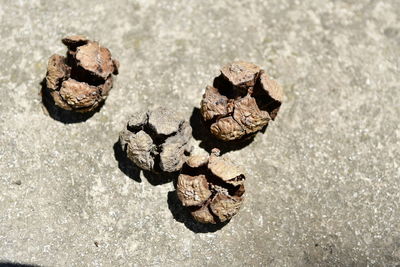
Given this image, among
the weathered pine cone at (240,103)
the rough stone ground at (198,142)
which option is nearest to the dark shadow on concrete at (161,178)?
the rough stone ground at (198,142)

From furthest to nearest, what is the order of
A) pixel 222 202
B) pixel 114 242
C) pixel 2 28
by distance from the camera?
pixel 2 28 < pixel 114 242 < pixel 222 202

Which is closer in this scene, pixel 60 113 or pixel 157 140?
pixel 157 140

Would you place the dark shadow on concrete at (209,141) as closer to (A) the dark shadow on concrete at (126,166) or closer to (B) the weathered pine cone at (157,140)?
(B) the weathered pine cone at (157,140)

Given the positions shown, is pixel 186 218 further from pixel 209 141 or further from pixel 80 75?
pixel 80 75

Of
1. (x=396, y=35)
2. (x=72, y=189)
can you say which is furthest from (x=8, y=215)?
(x=396, y=35)

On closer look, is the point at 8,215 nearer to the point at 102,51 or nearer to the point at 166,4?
the point at 102,51

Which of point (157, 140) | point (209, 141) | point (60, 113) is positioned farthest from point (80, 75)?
point (209, 141)
